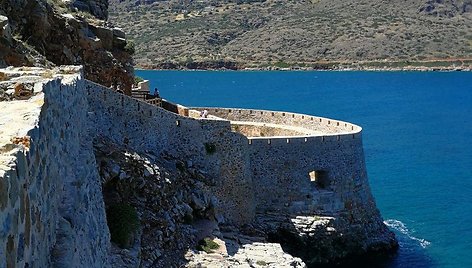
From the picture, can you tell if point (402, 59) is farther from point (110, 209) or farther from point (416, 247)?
point (110, 209)

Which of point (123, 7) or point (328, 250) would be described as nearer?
point (328, 250)

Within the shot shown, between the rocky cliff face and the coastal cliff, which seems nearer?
the coastal cliff

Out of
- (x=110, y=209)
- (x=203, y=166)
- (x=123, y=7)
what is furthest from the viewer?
(x=123, y=7)

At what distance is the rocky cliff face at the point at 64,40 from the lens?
57.2ft

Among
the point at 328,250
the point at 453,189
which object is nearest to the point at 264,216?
the point at 328,250

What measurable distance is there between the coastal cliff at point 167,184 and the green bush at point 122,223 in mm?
62

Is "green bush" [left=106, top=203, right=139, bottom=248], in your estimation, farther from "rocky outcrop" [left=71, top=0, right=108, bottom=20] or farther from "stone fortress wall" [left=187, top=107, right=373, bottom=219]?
"rocky outcrop" [left=71, top=0, right=108, bottom=20]

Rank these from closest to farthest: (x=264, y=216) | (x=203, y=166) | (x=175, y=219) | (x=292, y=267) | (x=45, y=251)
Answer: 1. (x=45, y=251)
2. (x=175, y=219)
3. (x=292, y=267)
4. (x=203, y=166)
5. (x=264, y=216)

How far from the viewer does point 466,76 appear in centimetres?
12656

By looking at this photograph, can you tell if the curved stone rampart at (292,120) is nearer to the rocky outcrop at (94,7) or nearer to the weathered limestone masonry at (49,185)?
the rocky outcrop at (94,7)

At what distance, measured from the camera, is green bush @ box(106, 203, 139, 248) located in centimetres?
1502

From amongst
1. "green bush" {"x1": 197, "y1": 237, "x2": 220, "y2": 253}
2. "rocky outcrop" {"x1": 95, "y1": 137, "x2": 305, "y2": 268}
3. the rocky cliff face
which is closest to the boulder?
the rocky cliff face

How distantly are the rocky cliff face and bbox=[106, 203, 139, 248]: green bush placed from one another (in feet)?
15.4

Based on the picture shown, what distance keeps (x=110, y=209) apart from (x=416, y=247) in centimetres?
1680
